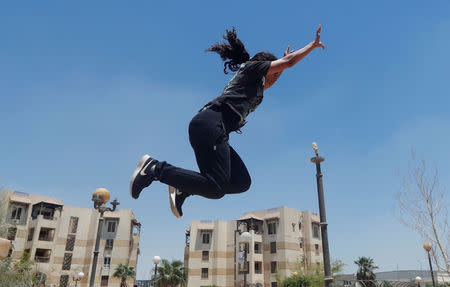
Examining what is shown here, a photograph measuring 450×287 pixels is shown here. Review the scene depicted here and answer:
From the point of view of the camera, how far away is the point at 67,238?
48.4m

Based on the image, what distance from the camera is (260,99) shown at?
3.51 metres

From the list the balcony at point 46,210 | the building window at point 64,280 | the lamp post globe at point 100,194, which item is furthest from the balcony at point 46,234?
the lamp post globe at point 100,194

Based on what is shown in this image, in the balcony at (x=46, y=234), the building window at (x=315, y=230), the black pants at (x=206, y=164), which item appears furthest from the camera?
the building window at (x=315, y=230)

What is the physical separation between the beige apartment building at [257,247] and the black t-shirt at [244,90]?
4818cm

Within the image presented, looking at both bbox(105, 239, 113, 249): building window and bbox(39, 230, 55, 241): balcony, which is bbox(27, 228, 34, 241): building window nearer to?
bbox(39, 230, 55, 241): balcony

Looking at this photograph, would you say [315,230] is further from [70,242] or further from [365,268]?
[70,242]

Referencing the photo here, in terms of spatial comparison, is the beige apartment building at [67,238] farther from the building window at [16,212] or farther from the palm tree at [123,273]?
the palm tree at [123,273]

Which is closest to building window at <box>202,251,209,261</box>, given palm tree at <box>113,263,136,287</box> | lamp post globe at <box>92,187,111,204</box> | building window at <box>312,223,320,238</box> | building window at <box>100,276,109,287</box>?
palm tree at <box>113,263,136,287</box>

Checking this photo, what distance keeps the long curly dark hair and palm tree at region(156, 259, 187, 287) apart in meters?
44.5

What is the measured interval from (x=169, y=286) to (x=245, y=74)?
4707 centimetres

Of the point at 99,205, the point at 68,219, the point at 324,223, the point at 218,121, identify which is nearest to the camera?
the point at 218,121

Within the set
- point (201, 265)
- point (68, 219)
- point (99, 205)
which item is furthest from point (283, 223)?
point (99, 205)

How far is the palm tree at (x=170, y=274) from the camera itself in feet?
146

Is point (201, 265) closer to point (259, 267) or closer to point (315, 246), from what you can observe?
point (259, 267)
